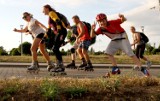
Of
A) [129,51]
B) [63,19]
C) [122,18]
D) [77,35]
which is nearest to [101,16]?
[122,18]

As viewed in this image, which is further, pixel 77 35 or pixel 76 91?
pixel 77 35

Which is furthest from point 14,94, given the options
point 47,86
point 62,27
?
point 62,27

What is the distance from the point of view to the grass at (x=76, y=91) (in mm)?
7405

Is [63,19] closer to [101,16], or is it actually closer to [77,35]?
[101,16]

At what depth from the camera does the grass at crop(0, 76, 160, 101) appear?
7405 millimetres

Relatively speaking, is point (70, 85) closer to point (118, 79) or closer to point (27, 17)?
point (118, 79)

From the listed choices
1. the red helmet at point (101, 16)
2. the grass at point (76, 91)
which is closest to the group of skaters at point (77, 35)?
the red helmet at point (101, 16)

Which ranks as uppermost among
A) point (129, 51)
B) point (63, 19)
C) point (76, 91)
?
point (63, 19)

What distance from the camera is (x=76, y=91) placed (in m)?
7.58

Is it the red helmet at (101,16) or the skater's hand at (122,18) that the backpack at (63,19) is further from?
the skater's hand at (122,18)

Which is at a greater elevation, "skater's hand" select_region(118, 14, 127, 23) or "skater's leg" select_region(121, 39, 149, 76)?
"skater's hand" select_region(118, 14, 127, 23)

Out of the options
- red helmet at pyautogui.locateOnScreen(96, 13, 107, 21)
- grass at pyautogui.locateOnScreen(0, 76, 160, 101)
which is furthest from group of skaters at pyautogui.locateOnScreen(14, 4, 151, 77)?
grass at pyautogui.locateOnScreen(0, 76, 160, 101)

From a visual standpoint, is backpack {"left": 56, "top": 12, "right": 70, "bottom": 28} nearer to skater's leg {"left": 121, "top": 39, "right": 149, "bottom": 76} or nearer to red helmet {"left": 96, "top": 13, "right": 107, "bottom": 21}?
red helmet {"left": 96, "top": 13, "right": 107, "bottom": 21}

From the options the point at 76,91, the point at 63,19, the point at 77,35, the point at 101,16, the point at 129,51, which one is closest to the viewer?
the point at 76,91
